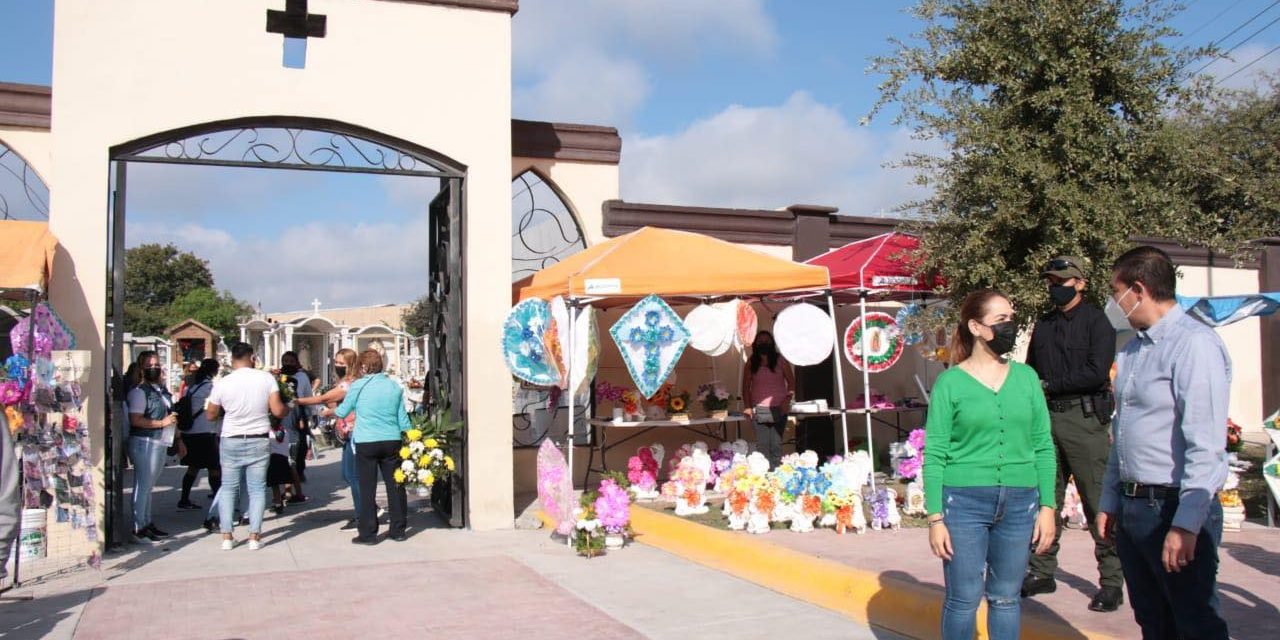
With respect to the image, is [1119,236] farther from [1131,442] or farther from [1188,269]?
[1188,269]

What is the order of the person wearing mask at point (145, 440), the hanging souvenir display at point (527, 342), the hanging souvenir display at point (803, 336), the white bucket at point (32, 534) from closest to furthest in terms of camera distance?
the white bucket at point (32, 534) < the person wearing mask at point (145, 440) < the hanging souvenir display at point (527, 342) < the hanging souvenir display at point (803, 336)

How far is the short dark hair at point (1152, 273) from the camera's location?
429cm

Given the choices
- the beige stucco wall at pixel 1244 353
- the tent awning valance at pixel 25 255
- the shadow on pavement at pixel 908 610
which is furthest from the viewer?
the beige stucco wall at pixel 1244 353

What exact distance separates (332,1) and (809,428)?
7.56 m

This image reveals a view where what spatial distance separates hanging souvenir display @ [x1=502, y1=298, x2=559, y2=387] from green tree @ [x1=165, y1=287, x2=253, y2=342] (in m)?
54.7

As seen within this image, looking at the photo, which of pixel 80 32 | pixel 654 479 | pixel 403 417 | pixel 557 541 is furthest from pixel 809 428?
pixel 80 32

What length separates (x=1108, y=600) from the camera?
6145 mm

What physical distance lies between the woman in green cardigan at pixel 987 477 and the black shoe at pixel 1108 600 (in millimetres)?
1868

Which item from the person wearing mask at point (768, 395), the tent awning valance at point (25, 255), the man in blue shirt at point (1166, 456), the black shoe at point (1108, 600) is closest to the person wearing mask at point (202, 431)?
the tent awning valance at point (25, 255)

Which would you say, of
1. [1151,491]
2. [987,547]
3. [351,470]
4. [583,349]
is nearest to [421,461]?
[351,470]

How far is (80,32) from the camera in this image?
9320mm

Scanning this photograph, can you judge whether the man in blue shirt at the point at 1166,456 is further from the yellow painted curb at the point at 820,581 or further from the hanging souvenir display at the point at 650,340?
the hanging souvenir display at the point at 650,340

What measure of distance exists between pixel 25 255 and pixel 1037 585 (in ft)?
26.0

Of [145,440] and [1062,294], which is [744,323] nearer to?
[1062,294]
